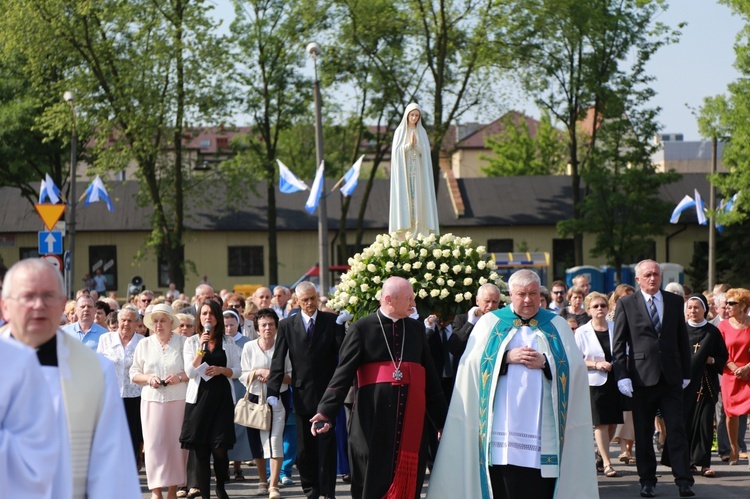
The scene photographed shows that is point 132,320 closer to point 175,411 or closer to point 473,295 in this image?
point 175,411

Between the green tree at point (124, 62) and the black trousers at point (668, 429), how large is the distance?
24.9 metres

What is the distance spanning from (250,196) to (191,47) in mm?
19977

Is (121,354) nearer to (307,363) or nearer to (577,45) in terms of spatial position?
(307,363)

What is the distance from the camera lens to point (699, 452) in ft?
40.4

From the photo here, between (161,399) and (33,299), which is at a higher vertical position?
(33,299)

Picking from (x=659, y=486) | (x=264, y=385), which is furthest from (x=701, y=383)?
(x=264, y=385)

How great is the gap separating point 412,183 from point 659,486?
14.8ft

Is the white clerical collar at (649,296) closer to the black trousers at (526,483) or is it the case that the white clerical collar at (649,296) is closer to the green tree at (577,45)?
the black trousers at (526,483)

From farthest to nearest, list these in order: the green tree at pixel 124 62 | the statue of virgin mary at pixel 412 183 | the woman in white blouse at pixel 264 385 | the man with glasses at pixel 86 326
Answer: the green tree at pixel 124 62
the statue of virgin mary at pixel 412 183
the man with glasses at pixel 86 326
the woman in white blouse at pixel 264 385

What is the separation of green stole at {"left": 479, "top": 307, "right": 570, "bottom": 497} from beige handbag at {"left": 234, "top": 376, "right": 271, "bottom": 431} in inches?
143

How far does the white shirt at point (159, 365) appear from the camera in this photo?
35.2ft

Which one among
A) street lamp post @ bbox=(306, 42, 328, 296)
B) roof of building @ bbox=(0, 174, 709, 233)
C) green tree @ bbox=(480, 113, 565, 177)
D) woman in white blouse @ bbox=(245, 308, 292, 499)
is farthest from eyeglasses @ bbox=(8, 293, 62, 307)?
green tree @ bbox=(480, 113, 565, 177)

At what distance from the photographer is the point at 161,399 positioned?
10.7m

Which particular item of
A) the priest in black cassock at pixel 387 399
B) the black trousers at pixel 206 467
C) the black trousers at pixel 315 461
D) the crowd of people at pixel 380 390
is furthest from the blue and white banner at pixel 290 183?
the priest in black cassock at pixel 387 399
